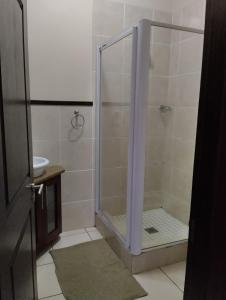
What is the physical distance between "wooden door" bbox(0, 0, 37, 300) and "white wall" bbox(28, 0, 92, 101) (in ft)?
3.55

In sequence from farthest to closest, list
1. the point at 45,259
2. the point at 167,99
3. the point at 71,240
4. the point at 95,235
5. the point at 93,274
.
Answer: the point at 167,99
the point at 95,235
the point at 71,240
the point at 45,259
the point at 93,274

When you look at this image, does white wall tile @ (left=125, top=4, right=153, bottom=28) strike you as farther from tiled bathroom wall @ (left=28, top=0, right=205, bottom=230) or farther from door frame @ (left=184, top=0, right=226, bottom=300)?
door frame @ (left=184, top=0, right=226, bottom=300)

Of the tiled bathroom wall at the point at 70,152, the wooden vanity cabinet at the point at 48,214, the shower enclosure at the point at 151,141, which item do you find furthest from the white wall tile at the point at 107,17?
the wooden vanity cabinet at the point at 48,214

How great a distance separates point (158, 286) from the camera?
1.83 metres

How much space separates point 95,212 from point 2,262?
6.36 ft

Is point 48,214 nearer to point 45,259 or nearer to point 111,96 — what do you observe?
point 45,259

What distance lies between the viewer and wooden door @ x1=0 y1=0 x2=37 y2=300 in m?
0.82

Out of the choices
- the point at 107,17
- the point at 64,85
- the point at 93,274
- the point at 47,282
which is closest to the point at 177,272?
the point at 93,274

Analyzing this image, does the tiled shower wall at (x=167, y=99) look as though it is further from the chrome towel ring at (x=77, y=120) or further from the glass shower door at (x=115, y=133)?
the chrome towel ring at (x=77, y=120)

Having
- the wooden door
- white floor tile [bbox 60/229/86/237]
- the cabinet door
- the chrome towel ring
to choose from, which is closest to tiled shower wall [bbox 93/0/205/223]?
the chrome towel ring

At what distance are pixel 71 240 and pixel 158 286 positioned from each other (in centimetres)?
100

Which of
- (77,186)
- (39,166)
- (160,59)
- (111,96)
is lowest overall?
(77,186)

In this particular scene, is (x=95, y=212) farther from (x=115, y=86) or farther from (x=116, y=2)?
(x=116, y=2)

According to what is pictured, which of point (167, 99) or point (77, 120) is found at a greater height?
point (167, 99)
